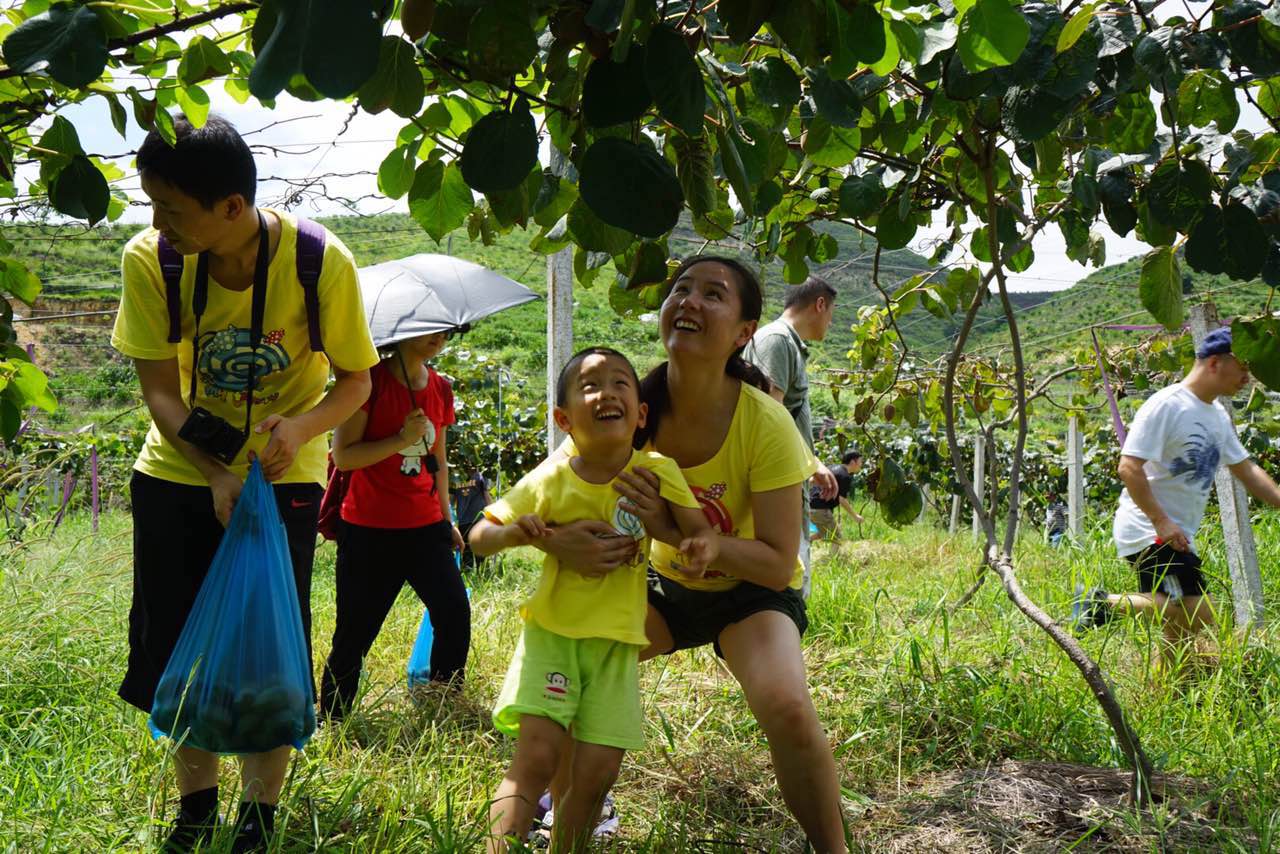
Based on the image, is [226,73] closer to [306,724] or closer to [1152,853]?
[306,724]

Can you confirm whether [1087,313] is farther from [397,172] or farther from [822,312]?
[397,172]

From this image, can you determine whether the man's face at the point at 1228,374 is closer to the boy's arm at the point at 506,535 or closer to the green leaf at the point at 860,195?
the green leaf at the point at 860,195

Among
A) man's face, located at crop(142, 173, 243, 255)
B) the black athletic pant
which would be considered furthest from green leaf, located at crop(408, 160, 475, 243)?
the black athletic pant

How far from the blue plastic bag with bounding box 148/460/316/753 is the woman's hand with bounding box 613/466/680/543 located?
67 cm

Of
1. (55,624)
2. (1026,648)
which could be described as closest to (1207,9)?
(1026,648)

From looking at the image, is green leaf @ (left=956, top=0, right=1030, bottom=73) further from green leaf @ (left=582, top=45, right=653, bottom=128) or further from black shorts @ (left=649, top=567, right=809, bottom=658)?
black shorts @ (left=649, top=567, right=809, bottom=658)

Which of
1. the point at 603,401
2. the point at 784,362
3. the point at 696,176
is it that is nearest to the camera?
the point at 696,176

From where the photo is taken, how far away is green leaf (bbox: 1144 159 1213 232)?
5.26 feet

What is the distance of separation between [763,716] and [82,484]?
51.1 feet

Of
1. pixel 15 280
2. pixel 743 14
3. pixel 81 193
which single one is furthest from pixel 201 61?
pixel 743 14

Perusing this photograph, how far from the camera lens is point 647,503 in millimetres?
2172

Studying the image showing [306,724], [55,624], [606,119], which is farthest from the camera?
[55,624]

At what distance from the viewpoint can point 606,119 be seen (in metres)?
1.11

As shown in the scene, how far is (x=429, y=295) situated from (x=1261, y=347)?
239 cm
